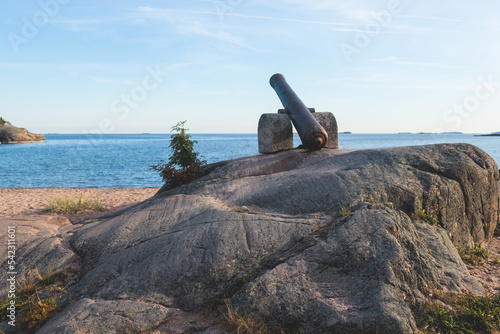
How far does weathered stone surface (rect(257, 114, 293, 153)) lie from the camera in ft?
38.8

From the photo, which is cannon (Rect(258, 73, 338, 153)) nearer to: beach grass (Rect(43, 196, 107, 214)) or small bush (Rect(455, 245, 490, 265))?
small bush (Rect(455, 245, 490, 265))

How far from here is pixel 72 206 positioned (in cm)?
1441

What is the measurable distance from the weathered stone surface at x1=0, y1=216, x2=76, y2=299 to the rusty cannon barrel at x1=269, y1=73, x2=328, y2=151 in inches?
299

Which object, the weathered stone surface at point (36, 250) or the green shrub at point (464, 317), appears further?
the weathered stone surface at point (36, 250)

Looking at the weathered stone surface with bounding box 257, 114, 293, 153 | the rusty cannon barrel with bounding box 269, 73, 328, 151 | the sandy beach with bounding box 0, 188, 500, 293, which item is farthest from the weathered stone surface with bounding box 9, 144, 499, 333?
the weathered stone surface with bounding box 257, 114, 293, 153

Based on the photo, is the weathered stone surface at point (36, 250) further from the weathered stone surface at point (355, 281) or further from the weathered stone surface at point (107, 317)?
Result: the weathered stone surface at point (355, 281)

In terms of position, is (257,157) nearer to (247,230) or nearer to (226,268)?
(247,230)

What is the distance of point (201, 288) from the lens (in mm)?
5984

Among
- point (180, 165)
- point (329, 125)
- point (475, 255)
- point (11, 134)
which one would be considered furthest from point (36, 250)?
point (11, 134)

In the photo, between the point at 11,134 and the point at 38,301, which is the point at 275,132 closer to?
the point at 38,301

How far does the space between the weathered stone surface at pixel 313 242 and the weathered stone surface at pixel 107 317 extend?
0.20ft

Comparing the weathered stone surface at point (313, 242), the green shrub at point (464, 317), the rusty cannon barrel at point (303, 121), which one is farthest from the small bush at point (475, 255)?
the rusty cannon barrel at point (303, 121)

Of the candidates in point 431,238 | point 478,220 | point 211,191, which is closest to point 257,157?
point 211,191

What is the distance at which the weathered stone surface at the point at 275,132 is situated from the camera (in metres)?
11.8
